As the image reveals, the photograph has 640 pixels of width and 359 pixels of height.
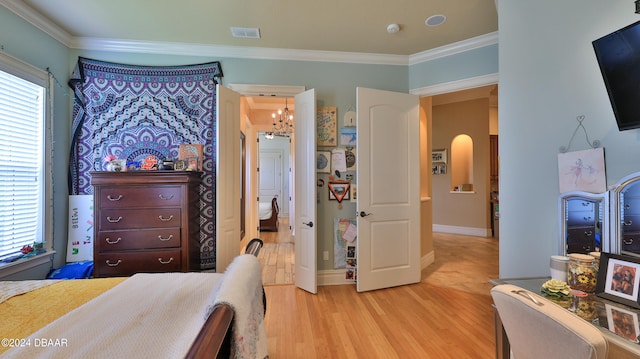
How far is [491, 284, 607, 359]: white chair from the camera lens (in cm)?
75

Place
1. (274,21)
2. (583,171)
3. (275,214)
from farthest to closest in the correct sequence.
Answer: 1. (275,214)
2. (274,21)
3. (583,171)

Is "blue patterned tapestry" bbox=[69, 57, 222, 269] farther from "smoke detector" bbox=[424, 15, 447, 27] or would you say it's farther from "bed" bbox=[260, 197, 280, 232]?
"bed" bbox=[260, 197, 280, 232]

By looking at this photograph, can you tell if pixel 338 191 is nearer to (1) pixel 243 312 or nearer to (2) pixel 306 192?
(2) pixel 306 192

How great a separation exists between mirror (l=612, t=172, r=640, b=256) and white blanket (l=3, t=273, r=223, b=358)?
6.32 ft

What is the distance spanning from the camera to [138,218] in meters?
2.36

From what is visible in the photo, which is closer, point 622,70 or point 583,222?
point 622,70

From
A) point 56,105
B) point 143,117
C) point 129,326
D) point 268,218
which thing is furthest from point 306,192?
point 268,218

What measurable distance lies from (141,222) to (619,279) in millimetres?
3172

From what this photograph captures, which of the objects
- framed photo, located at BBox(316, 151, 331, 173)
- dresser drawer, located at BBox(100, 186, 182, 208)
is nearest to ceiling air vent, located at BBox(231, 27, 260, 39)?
framed photo, located at BBox(316, 151, 331, 173)

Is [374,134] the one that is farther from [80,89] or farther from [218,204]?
[80,89]

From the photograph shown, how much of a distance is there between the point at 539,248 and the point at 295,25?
2.69m

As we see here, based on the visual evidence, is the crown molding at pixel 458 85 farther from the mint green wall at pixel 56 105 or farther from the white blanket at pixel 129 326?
the mint green wall at pixel 56 105

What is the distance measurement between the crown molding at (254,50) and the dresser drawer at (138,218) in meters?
1.79

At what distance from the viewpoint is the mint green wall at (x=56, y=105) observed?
227 cm
